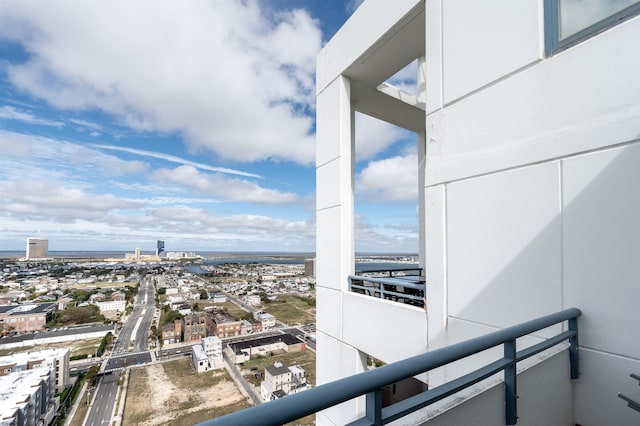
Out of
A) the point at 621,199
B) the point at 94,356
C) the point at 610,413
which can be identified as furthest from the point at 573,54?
the point at 94,356

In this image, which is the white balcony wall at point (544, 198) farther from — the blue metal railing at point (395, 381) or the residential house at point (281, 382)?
the residential house at point (281, 382)

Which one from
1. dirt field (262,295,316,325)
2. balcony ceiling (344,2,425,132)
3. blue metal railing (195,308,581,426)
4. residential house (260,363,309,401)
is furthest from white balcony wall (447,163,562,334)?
dirt field (262,295,316,325)

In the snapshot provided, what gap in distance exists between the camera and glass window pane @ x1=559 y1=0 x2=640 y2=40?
1.90 m

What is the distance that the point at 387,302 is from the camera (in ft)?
11.5

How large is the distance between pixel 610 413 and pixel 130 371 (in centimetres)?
3488

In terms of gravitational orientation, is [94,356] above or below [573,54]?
below

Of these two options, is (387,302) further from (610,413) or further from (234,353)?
(234,353)

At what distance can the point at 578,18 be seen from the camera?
2061 mm

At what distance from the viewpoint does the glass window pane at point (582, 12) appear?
6.22 ft

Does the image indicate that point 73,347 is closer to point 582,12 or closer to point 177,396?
point 177,396

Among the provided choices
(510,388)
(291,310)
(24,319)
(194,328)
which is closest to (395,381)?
(510,388)

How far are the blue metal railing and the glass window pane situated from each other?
1.91m

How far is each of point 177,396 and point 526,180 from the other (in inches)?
1086

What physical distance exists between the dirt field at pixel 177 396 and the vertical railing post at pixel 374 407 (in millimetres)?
21849
